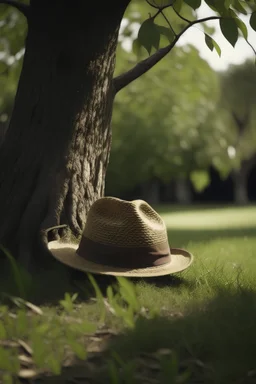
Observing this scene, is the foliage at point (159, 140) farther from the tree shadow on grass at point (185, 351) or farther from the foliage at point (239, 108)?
the tree shadow on grass at point (185, 351)

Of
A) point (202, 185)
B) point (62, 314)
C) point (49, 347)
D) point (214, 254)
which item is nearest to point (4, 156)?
point (62, 314)

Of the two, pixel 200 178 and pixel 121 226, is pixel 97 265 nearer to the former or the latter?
pixel 121 226

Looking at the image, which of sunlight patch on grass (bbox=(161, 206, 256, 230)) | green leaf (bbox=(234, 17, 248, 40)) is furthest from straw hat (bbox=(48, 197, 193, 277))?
sunlight patch on grass (bbox=(161, 206, 256, 230))

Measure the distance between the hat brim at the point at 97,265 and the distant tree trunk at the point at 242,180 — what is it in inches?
1248

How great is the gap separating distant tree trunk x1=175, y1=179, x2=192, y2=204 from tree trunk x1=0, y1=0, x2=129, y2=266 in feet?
109

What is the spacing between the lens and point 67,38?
5.54 metres

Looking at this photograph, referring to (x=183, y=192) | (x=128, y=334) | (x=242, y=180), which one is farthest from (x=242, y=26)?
(x=183, y=192)

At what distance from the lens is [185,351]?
145 inches

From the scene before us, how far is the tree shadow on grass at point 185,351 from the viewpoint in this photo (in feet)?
11.0

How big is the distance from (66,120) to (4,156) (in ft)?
2.28

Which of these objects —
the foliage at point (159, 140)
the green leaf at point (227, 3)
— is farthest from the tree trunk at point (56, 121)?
the foliage at point (159, 140)

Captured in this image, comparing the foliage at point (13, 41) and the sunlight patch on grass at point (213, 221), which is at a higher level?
the foliage at point (13, 41)

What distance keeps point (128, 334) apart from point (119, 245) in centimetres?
112

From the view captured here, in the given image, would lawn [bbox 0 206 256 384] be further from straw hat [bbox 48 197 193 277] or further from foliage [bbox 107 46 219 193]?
foliage [bbox 107 46 219 193]
